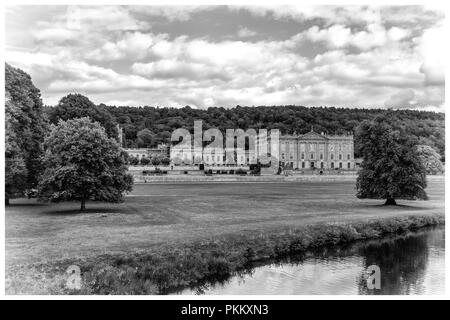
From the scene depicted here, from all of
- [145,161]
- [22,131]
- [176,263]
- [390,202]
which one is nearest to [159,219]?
[176,263]

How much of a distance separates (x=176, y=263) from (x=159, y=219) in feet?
20.4

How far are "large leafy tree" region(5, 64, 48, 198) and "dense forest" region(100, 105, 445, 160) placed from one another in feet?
37.4

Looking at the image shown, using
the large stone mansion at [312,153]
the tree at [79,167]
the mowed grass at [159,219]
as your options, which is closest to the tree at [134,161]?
the large stone mansion at [312,153]

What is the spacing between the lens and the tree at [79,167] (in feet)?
65.3

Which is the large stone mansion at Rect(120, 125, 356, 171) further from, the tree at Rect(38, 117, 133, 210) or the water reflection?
the water reflection

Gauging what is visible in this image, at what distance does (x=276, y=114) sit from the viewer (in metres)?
51.1

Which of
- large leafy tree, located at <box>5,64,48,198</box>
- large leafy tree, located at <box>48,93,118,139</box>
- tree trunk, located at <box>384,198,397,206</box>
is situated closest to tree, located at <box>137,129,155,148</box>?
large leafy tree, located at <box>48,93,118,139</box>

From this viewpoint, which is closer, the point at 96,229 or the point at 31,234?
the point at 31,234

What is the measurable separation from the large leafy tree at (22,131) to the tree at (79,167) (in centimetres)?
99

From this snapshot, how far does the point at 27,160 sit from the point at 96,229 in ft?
24.1

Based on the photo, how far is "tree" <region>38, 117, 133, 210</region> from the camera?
19906mm

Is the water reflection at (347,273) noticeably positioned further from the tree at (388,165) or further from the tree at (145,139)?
the tree at (145,139)

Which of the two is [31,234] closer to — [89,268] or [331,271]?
[89,268]
